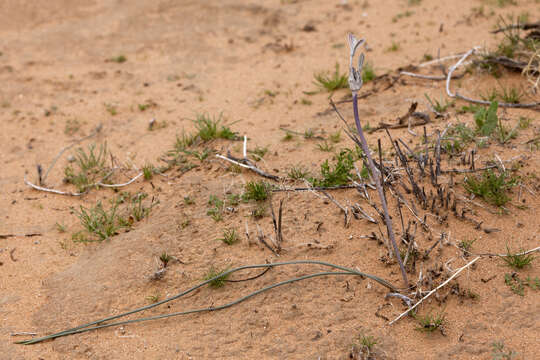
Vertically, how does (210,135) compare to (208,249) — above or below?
above

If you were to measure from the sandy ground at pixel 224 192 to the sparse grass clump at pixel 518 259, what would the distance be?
0.18ft

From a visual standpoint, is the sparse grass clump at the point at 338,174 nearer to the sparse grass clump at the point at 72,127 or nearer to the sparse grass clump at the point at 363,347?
the sparse grass clump at the point at 363,347

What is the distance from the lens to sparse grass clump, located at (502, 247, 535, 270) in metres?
2.16

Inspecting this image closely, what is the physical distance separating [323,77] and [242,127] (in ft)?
3.42

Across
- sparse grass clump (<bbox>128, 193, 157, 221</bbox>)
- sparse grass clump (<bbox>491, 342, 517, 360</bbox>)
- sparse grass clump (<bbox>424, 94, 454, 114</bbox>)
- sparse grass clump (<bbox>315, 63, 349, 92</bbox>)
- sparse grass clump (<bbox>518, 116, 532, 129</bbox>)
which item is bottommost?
sparse grass clump (<bbox>491, 342, 517, 360</bbox>)

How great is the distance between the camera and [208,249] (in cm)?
254

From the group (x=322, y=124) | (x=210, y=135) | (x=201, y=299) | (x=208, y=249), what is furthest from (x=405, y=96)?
(x=201, y=299)

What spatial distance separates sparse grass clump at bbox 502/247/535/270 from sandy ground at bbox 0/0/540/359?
5 centimetres

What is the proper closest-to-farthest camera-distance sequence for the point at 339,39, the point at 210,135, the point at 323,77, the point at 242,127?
1. the point at 210,135
2. the point at 242,127
3. the point at 323,77
4. the point at 339,39

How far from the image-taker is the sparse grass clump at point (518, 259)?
2.16 meters

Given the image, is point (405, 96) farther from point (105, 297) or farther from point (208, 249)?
point (105, 297)

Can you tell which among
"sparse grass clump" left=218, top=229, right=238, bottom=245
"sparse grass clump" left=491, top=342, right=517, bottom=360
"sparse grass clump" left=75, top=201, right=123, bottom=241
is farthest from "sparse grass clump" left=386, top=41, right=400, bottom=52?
"sparse grass clump" left=491, top=342, right=517, bottom=360

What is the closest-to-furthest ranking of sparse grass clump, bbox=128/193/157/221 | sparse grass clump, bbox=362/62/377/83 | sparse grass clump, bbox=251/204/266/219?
sparse grass clump, bbox=251/204/266/219 → sparse grass clump, bbox=128/193/157/221 → sparse grass clump, bbox=362/62/377/83

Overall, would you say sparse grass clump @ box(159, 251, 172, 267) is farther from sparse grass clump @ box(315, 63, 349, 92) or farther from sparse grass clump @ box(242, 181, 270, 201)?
sparse grass clump @ box(315, 63, 349, 92)
